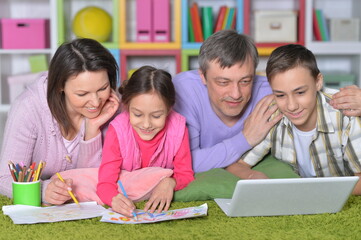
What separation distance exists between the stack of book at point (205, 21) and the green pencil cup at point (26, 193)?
93.2 inches

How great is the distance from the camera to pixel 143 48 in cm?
367

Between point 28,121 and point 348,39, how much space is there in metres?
2.79

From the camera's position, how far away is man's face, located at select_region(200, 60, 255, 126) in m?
1.83

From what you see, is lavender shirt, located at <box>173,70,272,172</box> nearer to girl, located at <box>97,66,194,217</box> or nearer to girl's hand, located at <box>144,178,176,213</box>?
girl, located at <box>97,66,194,217</box>

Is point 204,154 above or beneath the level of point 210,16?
beneath

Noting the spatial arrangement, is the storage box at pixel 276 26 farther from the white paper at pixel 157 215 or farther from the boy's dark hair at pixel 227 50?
the white paper at pixel 157 215

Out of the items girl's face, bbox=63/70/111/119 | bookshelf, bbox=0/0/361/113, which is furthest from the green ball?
girl's face, bbox=63/70/111/119

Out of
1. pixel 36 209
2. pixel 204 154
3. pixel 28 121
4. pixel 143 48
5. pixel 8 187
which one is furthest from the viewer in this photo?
pixel 143 48

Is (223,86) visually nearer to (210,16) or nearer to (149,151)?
(149,151)

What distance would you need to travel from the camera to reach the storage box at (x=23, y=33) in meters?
3.74

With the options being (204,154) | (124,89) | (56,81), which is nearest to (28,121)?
(56,81)

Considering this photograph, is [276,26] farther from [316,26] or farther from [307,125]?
[307,125]

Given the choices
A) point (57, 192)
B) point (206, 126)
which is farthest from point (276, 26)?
point (57, 192)

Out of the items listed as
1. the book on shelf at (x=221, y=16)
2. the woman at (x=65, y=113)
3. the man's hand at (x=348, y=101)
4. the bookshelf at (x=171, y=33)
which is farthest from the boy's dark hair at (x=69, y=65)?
the book on shelf at (x=221, y=16)
